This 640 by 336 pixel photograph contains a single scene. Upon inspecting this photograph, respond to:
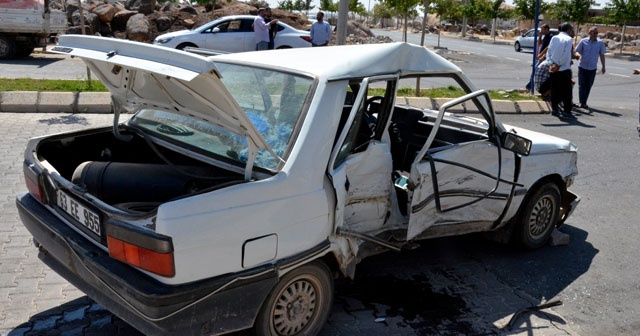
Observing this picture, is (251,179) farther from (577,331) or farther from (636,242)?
(636,242)

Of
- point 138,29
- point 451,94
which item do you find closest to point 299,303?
point 451,94

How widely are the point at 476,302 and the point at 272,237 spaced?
203 cm

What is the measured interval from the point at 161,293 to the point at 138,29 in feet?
74.4

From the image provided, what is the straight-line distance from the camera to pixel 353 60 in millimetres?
4258

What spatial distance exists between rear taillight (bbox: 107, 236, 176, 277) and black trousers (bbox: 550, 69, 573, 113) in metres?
11.7

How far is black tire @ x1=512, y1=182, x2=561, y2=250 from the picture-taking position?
5.60m

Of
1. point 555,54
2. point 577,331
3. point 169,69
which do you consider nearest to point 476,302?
point 577,331

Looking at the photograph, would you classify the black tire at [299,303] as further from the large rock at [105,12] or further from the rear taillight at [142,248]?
the large rock at [105,12]

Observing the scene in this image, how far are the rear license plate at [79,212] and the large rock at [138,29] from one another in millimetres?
21276

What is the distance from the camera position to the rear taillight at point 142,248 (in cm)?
318

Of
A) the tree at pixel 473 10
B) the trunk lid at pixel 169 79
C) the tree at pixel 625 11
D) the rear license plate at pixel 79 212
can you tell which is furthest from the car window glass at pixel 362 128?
the tree at pixel 473 10

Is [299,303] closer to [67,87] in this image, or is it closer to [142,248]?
[142,248]

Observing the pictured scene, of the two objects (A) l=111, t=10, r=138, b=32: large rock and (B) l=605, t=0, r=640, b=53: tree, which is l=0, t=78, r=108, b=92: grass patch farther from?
(B) l=605, t=0, r=640, b=53: tree

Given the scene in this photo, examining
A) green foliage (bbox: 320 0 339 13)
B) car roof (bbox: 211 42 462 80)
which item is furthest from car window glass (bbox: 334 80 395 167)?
green foliage (bbox: 320 0 339 13)
